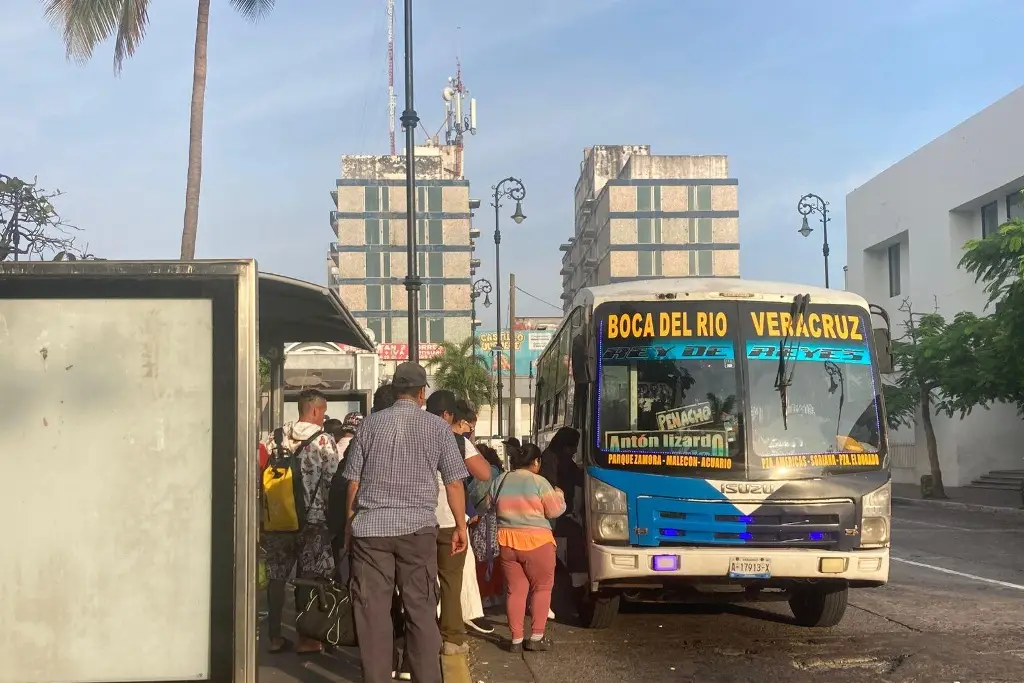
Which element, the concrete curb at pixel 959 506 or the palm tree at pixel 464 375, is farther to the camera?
the palm tree at pixel 464 375

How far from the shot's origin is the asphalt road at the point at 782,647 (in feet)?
23.1

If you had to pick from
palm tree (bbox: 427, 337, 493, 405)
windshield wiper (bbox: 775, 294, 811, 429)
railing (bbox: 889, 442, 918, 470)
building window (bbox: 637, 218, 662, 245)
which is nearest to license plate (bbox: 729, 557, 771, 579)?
windshield wiper (bbox: 775, 294, 811, 429)

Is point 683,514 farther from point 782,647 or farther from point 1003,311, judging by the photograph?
point 1003,311

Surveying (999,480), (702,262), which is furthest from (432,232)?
(999,480)

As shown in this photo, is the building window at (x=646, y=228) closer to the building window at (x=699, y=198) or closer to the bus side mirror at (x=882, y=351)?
the building window at (x=699, y=198)

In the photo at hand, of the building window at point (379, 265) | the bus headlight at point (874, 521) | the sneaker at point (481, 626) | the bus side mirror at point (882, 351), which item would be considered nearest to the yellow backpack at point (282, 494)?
the sneaker at point (481, 626)

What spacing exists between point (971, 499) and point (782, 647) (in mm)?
23236

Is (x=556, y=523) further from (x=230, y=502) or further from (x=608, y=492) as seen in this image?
(x=230, y=502)

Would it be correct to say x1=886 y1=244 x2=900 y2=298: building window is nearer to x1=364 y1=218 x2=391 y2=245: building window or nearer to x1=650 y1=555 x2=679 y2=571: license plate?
x1=650 y1=555 x2=679 y2=571: license plate

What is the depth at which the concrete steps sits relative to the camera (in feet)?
107

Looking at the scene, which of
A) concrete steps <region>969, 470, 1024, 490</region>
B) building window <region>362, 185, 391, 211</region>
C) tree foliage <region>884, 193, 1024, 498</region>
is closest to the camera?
tree foliage <region>884, 193, 1024, 498</region>

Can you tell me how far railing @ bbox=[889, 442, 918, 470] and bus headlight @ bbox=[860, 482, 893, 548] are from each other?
113ft

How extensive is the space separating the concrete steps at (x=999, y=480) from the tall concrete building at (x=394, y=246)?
63991mm

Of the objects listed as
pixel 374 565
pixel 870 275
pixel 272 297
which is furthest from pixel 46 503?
pixel 870 275
